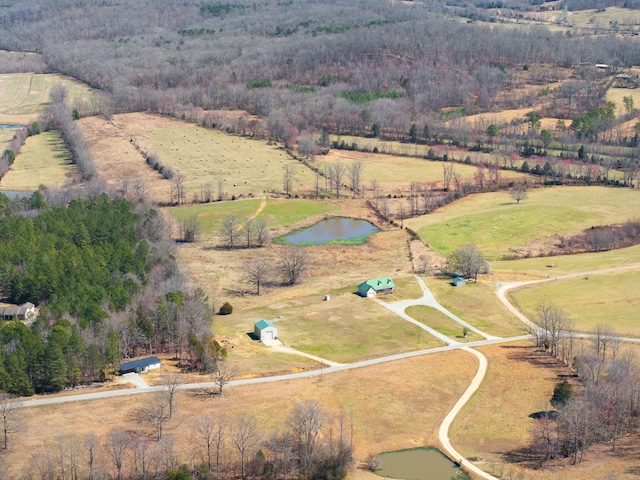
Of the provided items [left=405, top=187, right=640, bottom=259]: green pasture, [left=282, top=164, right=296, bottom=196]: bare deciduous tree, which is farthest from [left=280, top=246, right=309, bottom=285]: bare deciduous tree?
[left=282, top=164, right=296, bottom=196]: bare deciduous tree

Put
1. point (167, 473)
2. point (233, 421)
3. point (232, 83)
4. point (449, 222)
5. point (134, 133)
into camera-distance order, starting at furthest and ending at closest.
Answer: point (232, 83) → point (134, 133) → point (449, 222) → point (233, 421) → point (167, 473)

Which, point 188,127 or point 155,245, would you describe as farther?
point 188,127

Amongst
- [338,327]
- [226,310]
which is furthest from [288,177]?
[338,327]

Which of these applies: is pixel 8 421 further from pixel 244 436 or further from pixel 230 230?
pixel 230 230

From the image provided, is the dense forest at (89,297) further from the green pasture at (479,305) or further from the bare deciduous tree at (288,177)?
the bare deciduous tree at (288,177)

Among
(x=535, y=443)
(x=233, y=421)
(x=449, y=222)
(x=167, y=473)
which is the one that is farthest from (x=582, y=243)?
(x=167, y=473)

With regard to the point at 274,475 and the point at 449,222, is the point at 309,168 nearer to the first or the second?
the point at 449,222

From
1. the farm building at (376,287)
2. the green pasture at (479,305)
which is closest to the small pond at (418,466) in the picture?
the green pasture at (479,305)
